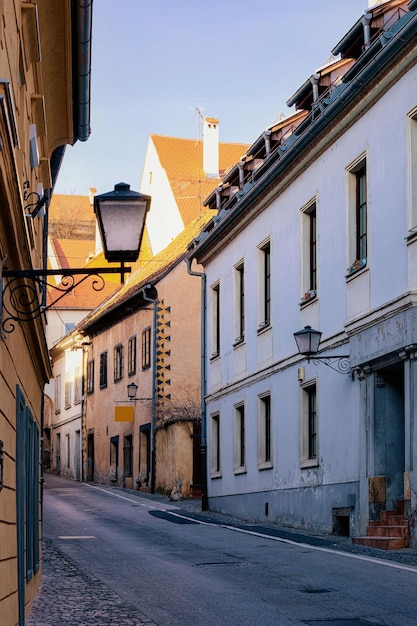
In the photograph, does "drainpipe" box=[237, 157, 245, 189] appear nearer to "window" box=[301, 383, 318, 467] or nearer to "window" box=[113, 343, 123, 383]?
"window" box=[301, 383, 318, 467]

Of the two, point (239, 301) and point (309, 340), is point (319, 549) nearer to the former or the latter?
point (309, 340)

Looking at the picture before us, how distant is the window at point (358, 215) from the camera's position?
1978 centimetres

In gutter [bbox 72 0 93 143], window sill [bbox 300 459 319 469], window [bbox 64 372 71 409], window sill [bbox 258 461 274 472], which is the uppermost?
gutter [bbox 72 0 93 143]

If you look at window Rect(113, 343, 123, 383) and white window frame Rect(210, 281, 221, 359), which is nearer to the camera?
white window frame Rect(210, 281, 221, 359)

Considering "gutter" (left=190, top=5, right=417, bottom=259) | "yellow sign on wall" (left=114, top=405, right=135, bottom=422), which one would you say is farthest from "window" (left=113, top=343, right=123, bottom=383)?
"gutter" (left=190, top=5, right=417, bottom=259)

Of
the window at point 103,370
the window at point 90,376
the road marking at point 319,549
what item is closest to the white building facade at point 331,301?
the road marking at point 319,549

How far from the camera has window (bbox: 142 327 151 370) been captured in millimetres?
38688

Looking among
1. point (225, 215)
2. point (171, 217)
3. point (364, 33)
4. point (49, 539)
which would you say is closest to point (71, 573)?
point (49, 539)

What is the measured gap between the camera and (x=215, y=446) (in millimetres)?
30562

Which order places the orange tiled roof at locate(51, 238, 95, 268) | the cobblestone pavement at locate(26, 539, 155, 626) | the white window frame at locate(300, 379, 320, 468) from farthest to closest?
the orange tiled roof at locate(51, 238, 95, 268)
the white window frame at locate(300, 379, 320, 468)
the cobblestone pavement at locate(26, 539, 155, 626)

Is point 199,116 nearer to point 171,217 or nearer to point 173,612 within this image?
point 171,217

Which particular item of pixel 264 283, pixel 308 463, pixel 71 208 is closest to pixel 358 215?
pixel 308 463

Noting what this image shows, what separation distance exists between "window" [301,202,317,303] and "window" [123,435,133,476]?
761 inches

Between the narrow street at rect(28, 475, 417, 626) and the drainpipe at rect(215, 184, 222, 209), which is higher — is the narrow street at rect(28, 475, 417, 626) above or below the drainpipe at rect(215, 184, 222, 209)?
below
